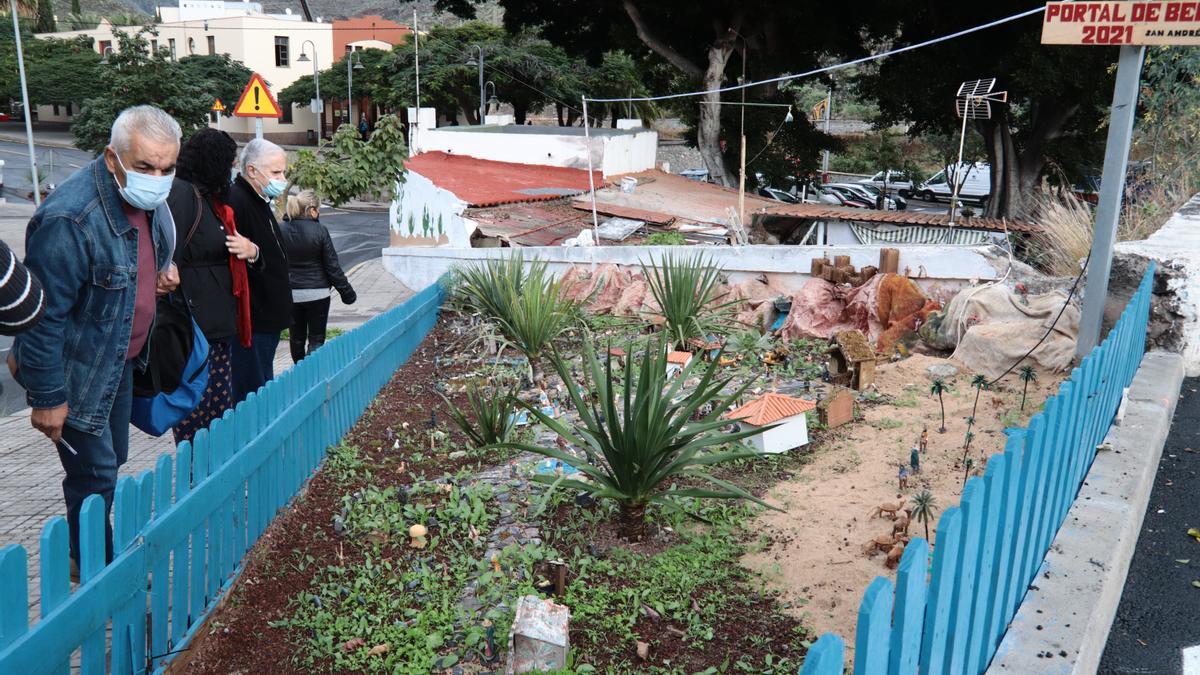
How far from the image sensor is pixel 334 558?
149 inches

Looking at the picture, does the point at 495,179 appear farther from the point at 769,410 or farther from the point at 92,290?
the point at 92,290

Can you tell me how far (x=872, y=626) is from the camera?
1580 millimetres

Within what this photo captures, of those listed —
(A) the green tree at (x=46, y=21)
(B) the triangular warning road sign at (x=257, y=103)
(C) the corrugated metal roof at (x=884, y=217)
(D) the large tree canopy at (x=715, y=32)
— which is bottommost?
(C) the corrugated metal roof at (x=884, y=217)

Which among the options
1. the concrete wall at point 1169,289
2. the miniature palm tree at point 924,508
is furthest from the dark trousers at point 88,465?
Answer: the concrete wall at point 1169,289

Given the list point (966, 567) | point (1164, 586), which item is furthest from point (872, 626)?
point (1164, 586)

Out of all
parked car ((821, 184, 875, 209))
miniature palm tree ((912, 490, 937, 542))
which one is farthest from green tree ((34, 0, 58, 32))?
miniature palm tree ((912, 490, 937, 542))

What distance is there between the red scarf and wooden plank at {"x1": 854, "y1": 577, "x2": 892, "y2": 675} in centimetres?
347

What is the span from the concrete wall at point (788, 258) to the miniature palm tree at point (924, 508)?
13.2 feet

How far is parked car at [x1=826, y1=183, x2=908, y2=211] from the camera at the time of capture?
3105 cm

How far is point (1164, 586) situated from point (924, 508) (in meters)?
0.77

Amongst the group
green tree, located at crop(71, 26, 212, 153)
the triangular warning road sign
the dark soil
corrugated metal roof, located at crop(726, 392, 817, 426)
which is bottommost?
the dark soil

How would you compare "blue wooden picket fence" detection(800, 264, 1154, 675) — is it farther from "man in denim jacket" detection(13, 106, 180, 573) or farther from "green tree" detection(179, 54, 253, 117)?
"green tree" detection(179, 54, 253, 117)

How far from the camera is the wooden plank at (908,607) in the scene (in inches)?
67.9

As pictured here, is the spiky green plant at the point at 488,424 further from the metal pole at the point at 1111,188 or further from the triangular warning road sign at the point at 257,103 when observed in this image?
the triangular warning road sign at the point at 257,103
